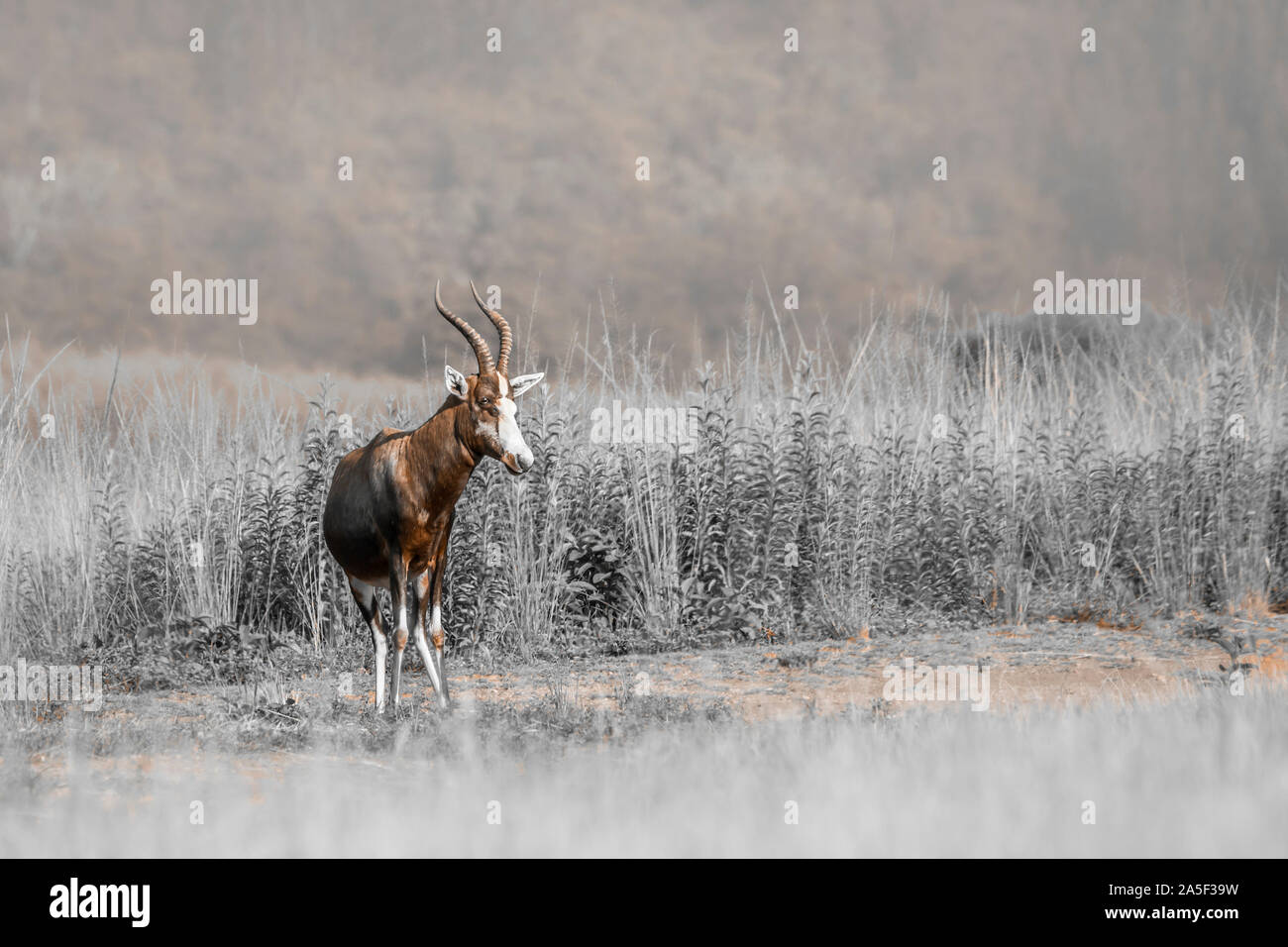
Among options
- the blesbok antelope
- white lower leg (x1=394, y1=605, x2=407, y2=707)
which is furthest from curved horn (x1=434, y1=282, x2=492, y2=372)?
white lower leg (x1=394, y1=605, x2=407, y2=707)

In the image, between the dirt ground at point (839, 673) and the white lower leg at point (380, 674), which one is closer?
the white lower leg at point (380, 674)

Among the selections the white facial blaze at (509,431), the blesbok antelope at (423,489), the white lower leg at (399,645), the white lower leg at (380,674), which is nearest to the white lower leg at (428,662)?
the blesbok antelope at (423,489)

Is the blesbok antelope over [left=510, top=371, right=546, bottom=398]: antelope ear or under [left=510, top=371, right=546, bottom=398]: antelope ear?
under

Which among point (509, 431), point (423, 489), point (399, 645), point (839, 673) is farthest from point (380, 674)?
point (839, 673)

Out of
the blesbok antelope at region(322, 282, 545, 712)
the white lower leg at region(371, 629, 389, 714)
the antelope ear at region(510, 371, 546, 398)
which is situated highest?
the antelope ear at region(510, 371, 546, 398)

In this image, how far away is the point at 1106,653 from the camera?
8398mm

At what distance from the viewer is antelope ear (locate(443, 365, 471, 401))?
6.11m

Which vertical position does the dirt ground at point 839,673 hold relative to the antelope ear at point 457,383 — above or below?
below

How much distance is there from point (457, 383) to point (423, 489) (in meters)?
0.67

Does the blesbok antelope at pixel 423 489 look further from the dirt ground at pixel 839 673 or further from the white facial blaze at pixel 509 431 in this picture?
the dirt ground at pixel 839 673

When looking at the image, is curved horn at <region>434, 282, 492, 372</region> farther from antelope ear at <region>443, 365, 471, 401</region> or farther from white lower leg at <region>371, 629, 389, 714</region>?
white lower leg at <region>371, 629, 389, 714</region>

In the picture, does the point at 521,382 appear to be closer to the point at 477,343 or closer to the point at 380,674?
the point at 477,343

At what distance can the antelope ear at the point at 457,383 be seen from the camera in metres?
6.11

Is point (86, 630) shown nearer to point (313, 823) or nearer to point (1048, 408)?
point (313, 823)
